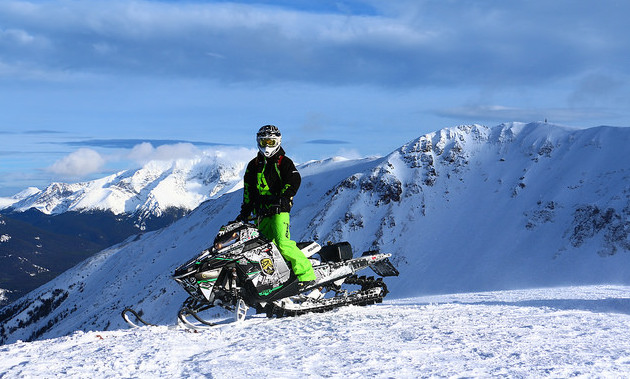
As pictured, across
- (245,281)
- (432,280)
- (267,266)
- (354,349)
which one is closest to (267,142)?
(267,266)

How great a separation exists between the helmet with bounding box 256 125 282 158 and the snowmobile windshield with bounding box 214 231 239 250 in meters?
1.63

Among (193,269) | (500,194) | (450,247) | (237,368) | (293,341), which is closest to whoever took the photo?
(237,368)

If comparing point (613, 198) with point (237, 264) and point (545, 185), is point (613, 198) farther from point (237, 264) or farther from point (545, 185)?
point (237, 264)

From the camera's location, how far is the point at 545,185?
7462 cm

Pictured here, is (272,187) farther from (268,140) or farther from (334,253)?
(334,253)

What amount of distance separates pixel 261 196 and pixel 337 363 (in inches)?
159

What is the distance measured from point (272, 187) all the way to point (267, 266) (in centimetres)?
146

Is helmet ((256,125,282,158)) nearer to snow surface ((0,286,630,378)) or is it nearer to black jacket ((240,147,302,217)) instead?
black jacket ((240,147,302,217))

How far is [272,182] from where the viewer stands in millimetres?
9555

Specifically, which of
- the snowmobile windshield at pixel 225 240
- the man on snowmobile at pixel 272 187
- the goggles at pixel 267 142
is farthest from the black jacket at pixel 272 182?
the snowmobile windshield at pixel 225 240

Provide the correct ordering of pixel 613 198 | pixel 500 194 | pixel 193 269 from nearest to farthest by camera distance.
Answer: pixel 193 269 → pixel 613 198 → pixel 500 194

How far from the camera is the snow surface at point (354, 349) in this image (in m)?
5.96

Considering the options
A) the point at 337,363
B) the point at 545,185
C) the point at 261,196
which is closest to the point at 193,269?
the point at 261,196

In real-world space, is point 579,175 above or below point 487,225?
above
